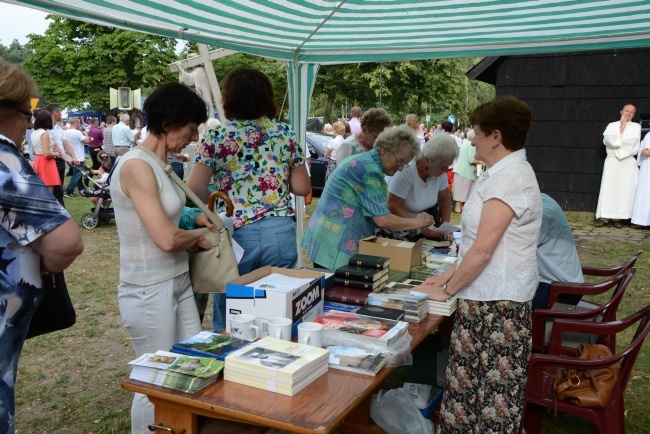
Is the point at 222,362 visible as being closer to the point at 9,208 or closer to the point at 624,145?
the point at 9,208

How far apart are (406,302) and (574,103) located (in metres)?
8.84

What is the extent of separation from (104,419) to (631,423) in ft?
9.96

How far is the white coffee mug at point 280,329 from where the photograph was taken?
207 centimetres

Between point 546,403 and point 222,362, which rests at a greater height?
point 222,362

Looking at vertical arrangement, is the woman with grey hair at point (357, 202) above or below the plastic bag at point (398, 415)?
above

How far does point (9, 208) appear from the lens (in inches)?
62.4

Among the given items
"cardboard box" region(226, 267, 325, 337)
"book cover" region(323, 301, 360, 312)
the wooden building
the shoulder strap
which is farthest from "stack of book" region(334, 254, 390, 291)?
the wooden building

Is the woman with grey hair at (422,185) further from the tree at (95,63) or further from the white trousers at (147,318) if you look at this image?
the tree at (95,63)

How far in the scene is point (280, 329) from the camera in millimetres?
2076

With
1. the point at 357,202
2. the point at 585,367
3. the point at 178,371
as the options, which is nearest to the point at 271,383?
the point at 178,371

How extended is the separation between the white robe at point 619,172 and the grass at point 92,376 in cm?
364

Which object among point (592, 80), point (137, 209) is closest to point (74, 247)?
point (137, 209)

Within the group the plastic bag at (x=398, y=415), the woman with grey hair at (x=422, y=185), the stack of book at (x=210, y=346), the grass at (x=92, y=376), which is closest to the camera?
the stack of book at (x=210, y=346)

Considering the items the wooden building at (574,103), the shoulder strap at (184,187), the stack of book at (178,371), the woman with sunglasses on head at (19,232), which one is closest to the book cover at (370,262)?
the shoulder strap at (184,187)
